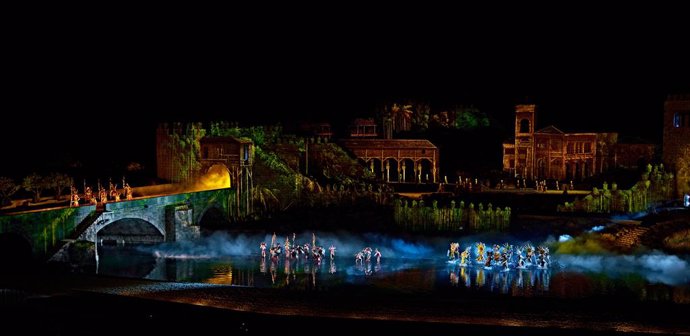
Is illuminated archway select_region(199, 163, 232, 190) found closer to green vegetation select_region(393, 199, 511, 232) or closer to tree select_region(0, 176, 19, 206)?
green vegetation select_region(393, 199, 511, 232)

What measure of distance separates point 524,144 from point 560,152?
2571 millimetres

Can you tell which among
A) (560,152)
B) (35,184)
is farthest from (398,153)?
(35,184)

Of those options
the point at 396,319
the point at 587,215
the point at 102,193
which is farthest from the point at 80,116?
the point at 396,319

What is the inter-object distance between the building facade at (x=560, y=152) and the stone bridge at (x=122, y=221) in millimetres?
21876

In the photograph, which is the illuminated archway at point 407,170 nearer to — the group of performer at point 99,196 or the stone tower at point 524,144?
the stone tower at point 524,144

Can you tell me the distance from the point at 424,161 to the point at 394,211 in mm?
19703

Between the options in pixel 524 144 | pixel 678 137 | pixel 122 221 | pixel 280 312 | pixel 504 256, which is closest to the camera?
pixel 280 312

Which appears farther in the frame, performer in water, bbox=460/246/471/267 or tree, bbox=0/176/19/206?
performer in water, bbox=460/246/471/267

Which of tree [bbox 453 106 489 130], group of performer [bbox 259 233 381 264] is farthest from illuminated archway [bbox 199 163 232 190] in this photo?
tree [bbox 453 106 489 130]

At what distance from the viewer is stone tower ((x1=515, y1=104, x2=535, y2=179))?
57000 mm

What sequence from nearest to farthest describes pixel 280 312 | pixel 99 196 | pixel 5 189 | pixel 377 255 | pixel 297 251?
pixel 280 312, pixel 5 189, pixel 99 196, pixel 377 255, pixel 297 251

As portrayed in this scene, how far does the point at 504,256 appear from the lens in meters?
35.6

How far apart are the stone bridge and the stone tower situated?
21.7m

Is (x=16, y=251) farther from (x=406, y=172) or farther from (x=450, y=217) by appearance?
(x=406, y=172)
